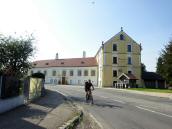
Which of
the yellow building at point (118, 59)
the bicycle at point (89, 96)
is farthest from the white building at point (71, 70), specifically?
the bicycle at point (89, 96)

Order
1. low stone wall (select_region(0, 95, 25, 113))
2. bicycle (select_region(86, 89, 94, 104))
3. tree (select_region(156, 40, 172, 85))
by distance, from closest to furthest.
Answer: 1. low stone wall (select_region(0, 95, 25, 113))
2. bicycle (select_region(86, 89, 94, 104))
3. tree (select_region(156, 40, 172, 85))

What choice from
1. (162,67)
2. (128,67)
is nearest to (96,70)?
(128,67)

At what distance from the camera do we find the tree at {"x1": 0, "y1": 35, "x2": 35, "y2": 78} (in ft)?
104

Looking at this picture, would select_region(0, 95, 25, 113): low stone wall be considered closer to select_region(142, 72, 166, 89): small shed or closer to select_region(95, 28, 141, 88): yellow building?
select_region(95, 28, 141, 88): yellow building

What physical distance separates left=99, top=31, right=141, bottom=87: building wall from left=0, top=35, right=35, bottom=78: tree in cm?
4213

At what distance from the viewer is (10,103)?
14.0 m

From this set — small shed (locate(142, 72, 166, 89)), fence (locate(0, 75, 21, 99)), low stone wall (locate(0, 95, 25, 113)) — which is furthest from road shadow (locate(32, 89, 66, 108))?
small shed (locate(142, 72, 166, 89))

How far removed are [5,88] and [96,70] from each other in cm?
7283

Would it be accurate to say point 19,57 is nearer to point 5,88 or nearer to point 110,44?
point 5,88

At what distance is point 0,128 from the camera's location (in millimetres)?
8734

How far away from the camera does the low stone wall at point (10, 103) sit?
41.7ft

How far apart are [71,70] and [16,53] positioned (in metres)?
60.3

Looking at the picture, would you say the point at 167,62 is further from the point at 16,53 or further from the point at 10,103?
the point at 10,103

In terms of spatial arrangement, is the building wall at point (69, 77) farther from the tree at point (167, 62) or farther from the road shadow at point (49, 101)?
the road shadow at point (49, 101)
